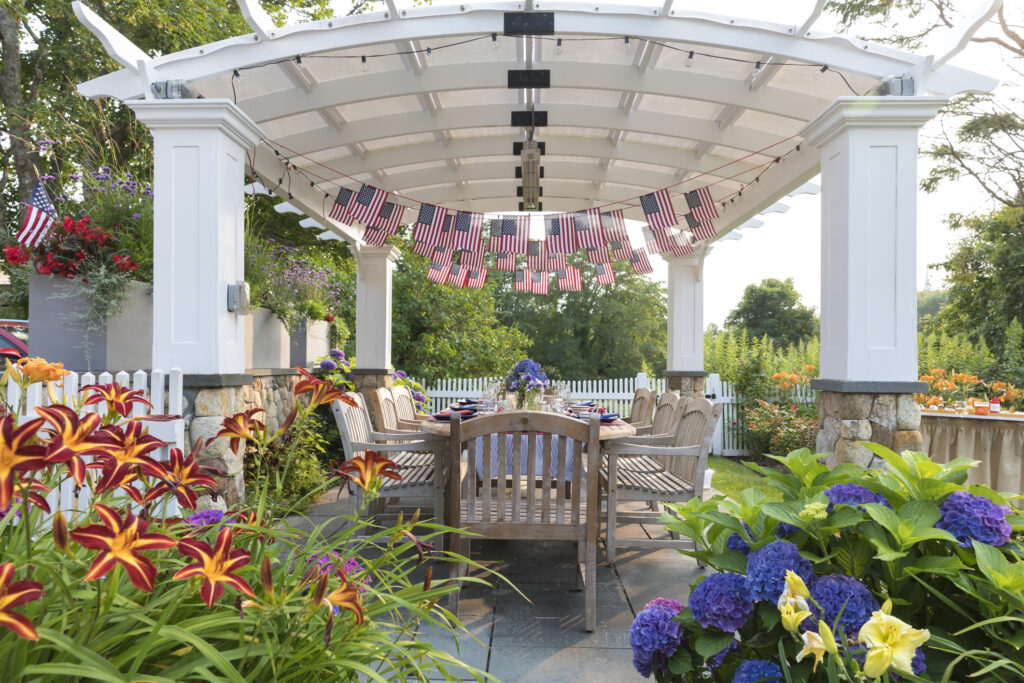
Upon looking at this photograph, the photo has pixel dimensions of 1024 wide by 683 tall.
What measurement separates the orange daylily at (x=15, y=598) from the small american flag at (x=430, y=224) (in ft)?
17.8

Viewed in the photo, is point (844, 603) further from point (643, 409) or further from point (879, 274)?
point (643, 409)

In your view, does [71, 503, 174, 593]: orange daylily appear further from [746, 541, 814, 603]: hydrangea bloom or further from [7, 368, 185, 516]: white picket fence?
[7, 368, 185, 516]: white picket fence

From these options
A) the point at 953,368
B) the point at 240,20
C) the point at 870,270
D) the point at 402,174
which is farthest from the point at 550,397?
the point at 240,20

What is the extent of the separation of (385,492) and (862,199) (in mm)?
2935

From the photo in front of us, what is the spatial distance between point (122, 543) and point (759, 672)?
3.13ft

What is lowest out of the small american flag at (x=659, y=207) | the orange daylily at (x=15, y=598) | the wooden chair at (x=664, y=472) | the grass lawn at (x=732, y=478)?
the grass lawn at (x=732, y=478)

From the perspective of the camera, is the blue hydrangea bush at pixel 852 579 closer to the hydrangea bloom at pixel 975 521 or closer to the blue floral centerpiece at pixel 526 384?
the hydrangea bloom at pixel 975 521

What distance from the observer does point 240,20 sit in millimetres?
10398

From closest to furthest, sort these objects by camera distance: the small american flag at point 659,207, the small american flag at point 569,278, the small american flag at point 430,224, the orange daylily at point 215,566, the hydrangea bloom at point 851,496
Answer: the orange daylily at point 215,566 < the hydrangea bloom at point 851,496 < the small american flag at point 659,207 < the small american flag at point 430,224 < the small american flag at point 569,278

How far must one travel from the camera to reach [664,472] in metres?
3.97

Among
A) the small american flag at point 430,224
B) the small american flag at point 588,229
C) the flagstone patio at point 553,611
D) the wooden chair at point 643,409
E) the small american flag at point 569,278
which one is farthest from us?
the small american flag at point 569,278

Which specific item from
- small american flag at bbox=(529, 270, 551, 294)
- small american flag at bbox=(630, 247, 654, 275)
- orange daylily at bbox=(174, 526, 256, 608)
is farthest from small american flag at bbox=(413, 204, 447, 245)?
orange daylily at bbox=(174, 526, 256, 608)

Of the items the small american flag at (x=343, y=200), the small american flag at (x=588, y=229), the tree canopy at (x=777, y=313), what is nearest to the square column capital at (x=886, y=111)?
the small american flag at (x=588, y=229)

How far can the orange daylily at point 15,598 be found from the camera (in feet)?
1.90
